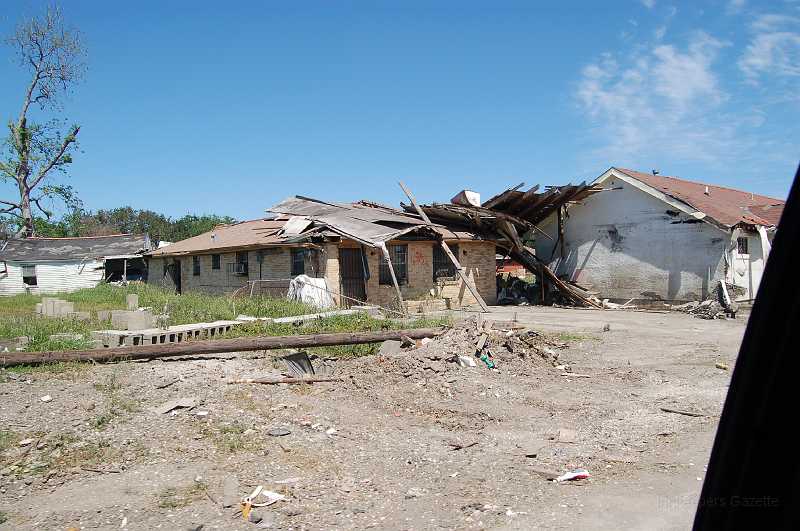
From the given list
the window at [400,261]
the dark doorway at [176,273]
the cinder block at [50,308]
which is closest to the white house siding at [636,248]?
the window at [400,261]

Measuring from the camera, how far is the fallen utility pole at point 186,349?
30.8 ft

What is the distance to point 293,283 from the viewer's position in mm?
18984

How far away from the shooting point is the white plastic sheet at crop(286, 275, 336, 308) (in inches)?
728

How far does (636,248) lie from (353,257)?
11.7 meters

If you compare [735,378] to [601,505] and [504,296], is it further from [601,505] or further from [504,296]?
[504,296]

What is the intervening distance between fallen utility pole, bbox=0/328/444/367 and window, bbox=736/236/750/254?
1715 cm

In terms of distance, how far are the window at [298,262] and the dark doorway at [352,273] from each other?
1.36m

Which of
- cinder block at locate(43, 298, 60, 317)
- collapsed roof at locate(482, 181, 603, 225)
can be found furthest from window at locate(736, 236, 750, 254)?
cinder block at locate(43, 298, 60, 317)

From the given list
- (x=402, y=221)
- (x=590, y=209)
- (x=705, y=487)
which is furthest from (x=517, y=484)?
(x=590, y=209)

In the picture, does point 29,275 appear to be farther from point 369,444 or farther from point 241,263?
point 369,444

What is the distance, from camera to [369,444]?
681cm

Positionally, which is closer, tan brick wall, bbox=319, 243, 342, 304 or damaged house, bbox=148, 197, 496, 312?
tan brick wall, bbox=319, 243, 342, 304

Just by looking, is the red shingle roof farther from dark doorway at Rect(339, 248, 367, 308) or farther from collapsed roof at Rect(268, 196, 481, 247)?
dark doorway at Rect(339, 248, 367, 308)

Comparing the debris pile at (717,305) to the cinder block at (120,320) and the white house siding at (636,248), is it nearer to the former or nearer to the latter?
the white house siding at (636,248)
